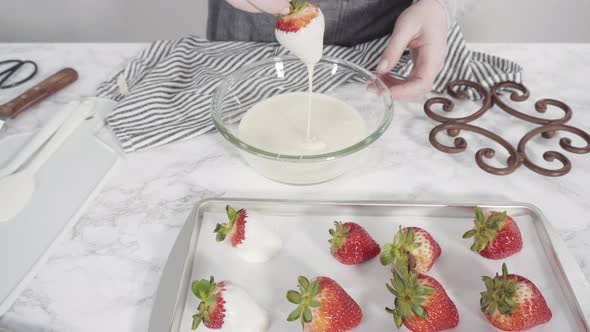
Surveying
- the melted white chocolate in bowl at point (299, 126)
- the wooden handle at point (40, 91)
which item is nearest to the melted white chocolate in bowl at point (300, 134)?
the melted white chocolate in bowl at point (299, 126)

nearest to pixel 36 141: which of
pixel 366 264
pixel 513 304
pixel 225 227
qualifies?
pixel 225 227

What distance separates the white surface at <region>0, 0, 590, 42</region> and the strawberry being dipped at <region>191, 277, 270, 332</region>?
1659mm

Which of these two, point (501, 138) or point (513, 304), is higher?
point (501, 138)

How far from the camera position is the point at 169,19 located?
2.15 m

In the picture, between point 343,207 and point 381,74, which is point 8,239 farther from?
point 381,74

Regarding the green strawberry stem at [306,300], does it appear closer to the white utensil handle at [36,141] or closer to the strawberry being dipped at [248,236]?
the strawberry being dipped at [248,236]

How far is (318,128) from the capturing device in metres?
0.99

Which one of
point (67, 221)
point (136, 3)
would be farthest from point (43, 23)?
point (67, 221)

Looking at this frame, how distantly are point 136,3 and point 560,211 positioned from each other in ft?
5.95

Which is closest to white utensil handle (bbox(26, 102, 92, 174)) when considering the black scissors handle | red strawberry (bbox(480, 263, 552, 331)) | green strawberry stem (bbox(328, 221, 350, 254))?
the black scissors handle

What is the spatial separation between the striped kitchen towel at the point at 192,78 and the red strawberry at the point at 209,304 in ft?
1.46

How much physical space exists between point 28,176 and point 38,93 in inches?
11.0

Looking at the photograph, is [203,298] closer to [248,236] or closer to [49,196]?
[248,236]

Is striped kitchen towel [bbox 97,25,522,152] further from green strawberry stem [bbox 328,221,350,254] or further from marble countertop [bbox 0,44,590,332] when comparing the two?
green strawberry stem [bbox 328,221,350,254]
